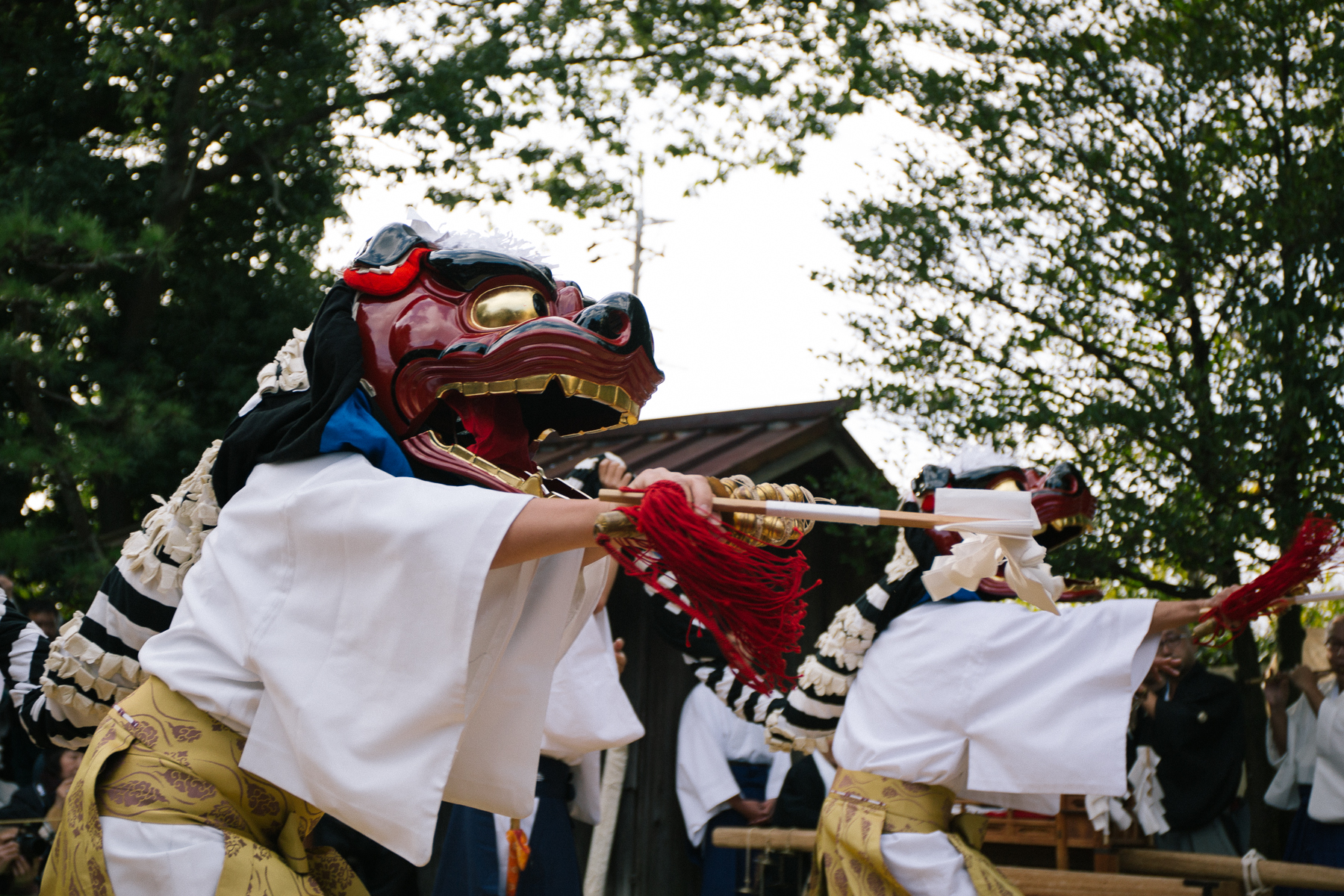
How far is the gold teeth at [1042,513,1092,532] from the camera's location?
389cm

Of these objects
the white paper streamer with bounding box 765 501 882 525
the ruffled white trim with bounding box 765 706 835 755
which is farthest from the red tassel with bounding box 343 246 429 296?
the ruffled white trim with bounding box 765 706 835 755

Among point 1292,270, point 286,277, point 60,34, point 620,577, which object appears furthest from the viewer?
point 286,277

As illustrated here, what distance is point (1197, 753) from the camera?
19.0ft

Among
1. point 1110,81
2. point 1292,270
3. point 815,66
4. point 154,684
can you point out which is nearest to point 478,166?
point 815,66

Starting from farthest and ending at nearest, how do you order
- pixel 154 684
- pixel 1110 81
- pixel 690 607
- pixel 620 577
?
1. pixel 620 577
2. pixel 1110 81
3. pixel 154 684
4. pixel 690 607

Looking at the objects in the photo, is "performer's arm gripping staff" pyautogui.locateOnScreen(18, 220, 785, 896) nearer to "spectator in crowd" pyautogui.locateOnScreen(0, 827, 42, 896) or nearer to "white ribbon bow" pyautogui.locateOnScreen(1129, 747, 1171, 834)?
"spectator in crowd" pyautogui.locateOnScreen(0, 827, 42, 896)

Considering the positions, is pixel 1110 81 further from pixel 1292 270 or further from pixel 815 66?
pixel 815 66

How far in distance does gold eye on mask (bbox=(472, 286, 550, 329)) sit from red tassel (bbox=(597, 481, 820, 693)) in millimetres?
665

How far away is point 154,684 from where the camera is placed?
1.97 metres

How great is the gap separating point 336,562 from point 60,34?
22.0 feet

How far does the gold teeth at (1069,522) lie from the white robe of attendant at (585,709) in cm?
160

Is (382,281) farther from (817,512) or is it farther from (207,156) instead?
(207,156)

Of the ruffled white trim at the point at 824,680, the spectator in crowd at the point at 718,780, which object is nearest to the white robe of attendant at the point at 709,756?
the spectator in crowd at the point at 718,780

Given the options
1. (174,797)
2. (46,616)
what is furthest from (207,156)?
(174,797)
